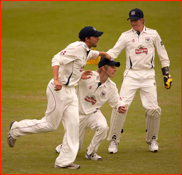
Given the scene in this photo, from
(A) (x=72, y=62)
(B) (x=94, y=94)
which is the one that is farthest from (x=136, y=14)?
(A) (x=72, y=62)

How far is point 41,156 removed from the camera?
26.0 ft

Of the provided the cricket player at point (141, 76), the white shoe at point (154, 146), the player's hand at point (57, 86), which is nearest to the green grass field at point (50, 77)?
the white shoe at point (154, 146)

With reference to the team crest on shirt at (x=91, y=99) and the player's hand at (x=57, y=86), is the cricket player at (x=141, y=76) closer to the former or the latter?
the team crest on shirt at (x=91, y=99)

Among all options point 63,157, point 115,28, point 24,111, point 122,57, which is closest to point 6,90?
point 24,111

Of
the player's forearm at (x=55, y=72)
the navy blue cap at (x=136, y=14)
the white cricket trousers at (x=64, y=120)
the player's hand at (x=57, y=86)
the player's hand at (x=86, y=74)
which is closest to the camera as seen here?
the player's hand at (x=57, y=86)

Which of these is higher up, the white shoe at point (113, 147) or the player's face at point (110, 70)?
the player's face at point (110, 70)

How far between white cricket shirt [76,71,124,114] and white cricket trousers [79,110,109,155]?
0.09m

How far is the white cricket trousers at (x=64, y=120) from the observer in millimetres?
7051

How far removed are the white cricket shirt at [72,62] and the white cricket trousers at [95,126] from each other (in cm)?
84

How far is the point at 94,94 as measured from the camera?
7812mm

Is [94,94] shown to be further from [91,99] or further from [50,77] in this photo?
[50,77]

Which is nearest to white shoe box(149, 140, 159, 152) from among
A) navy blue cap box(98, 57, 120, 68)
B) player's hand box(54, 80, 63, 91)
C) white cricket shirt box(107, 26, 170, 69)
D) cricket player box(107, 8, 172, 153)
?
cricket player box(107, 8, 172, 153)

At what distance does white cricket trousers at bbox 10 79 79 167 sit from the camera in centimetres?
705

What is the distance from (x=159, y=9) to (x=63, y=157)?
16789mm
